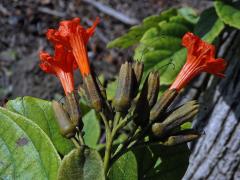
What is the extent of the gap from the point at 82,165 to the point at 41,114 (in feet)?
1.71

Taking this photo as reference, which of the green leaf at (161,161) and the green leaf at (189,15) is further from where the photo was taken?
the green leaf at (189,15)

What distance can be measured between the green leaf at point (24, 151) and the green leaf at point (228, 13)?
135 cm

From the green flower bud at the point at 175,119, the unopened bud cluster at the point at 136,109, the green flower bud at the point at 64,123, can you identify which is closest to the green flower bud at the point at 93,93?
the unopened bud cluster at the point at 136,109

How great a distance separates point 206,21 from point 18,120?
5.25 feet

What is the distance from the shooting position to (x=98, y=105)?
176 cm

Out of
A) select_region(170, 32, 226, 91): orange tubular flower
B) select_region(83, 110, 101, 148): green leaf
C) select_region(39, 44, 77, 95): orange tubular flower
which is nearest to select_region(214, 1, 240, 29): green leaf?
select_region(170, 32, 226, 91): orange tubular flower

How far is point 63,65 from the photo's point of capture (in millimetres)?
1975

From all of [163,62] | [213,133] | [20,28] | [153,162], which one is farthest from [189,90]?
[20,28]

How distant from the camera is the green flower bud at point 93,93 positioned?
1.77 m

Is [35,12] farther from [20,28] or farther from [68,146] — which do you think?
[68,146]

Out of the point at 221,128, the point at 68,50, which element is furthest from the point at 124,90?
the point at 221,128

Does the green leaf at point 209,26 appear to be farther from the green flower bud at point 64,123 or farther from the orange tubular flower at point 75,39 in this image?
the green flower bud at point 64,123

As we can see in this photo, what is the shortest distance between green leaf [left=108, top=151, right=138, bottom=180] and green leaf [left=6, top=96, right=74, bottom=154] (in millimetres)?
206

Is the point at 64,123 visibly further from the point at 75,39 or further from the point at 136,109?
the point at 75,39
